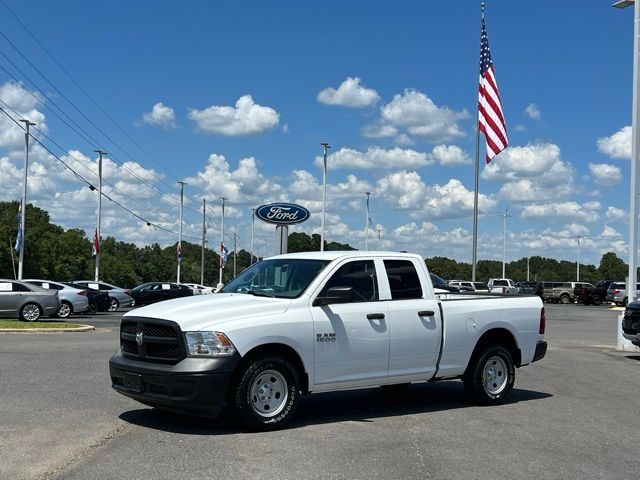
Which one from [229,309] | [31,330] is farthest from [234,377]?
[31,330]

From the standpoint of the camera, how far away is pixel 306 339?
8305mm

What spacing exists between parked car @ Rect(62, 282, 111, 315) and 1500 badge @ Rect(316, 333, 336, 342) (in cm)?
2818

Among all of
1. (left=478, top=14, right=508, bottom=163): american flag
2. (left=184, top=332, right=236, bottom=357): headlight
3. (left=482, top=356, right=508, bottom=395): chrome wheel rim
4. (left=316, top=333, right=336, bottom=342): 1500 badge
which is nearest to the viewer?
(left=184, top=332, right=236, bottom=357): headlight

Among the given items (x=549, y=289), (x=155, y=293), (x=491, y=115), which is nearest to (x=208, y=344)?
(x=491, y=115)

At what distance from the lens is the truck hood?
7.82 metres

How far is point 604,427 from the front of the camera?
29.2ft

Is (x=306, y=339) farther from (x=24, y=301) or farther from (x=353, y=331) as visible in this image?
(x=24, y=301)

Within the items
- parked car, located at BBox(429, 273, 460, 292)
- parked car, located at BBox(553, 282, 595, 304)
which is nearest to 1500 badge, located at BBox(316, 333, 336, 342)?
parked car, located at BBox(429, 273, 460, 292)

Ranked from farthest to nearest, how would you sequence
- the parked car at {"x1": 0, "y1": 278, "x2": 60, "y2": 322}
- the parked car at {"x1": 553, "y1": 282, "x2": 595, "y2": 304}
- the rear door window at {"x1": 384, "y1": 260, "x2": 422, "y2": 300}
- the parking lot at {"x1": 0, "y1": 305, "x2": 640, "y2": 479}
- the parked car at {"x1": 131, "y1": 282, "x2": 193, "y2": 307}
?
the parked car at {"x1": 553, "y1": 282, "x2": 595, "y2": 304}
the parked car at {"x1": 131, "y1": 282, "x2": 193, "y2": 307}
the parked car at {"x1": 0, "y1": 278, "x2": 60, "y2": 322}
the rear door window at {"x1": 384, "y1": 260, "x2": 422, "y2": 300}
the parking lot at {"x1": 0, "y1": 305, "x2": 640, "y2": 479}

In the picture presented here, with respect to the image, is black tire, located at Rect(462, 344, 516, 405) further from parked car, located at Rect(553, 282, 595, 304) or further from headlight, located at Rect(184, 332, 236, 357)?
parked car, located at Rect(553, 282, 595, 304)

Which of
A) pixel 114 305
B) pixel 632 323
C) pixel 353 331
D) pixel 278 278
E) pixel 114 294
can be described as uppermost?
pixel 278 278

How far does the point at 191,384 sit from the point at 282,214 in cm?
2109

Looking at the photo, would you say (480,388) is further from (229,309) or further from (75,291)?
(75,291)

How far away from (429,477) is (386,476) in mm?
357
